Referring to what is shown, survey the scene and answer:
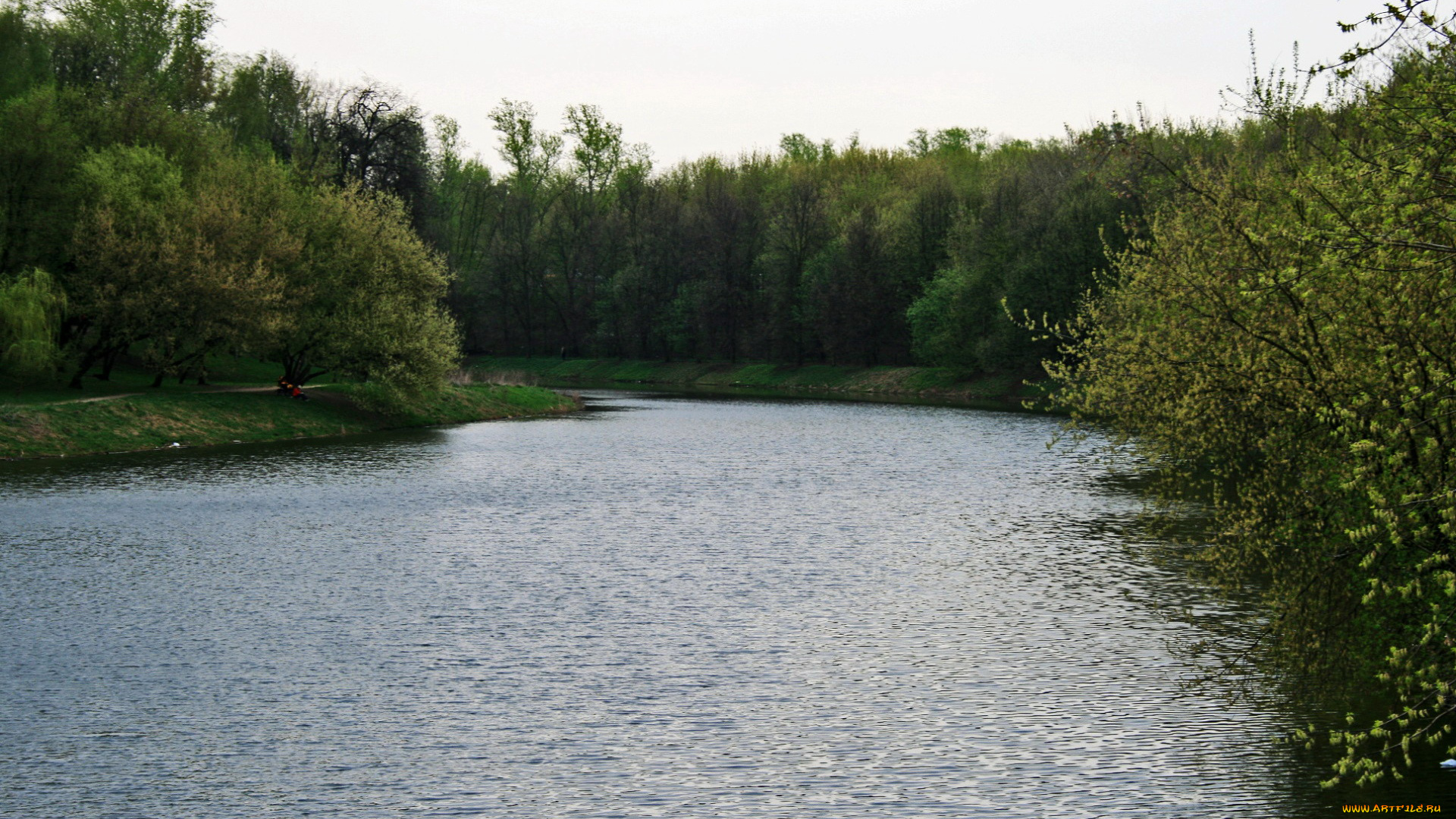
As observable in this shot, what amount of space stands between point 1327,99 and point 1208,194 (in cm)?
549

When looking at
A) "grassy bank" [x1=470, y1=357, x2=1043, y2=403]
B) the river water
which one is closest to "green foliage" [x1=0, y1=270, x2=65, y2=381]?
the river water

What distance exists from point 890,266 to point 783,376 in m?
14.8

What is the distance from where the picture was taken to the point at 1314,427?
46.5ft

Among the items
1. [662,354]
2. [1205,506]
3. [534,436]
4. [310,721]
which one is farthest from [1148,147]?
[662,354]

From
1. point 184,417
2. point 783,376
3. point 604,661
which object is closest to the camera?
point 604,661

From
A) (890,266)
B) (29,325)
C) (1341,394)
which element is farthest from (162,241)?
(890,266)

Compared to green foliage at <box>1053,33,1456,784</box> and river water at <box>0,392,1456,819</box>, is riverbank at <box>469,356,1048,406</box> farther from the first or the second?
green foliage at <box>1053,33,1456,784</box>

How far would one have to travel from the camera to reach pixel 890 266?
108 meters

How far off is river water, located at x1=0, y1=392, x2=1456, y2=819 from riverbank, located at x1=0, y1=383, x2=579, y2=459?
34.8ft

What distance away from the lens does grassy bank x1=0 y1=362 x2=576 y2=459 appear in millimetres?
46469

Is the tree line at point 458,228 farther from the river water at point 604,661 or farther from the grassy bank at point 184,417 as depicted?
the river water at point 604,661

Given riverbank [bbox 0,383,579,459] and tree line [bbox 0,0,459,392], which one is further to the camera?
tree line [bbox 0,0,459,392]

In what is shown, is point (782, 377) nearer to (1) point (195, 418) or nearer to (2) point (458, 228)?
(2) point (458, 228)

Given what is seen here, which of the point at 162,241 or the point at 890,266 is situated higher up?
the point at 890,266
